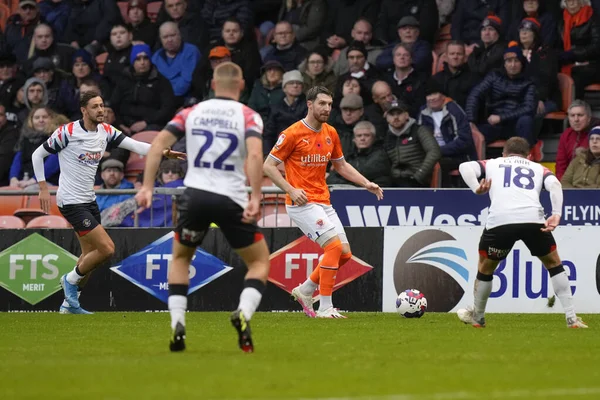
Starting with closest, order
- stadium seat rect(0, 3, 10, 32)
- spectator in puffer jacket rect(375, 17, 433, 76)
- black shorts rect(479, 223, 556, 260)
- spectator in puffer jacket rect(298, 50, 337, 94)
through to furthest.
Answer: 1. black shorts rect(479, 223, 556, 260)
2. spectator in puffer jacket rect(298, 50, 337, 94)
3. spectator in puffer jacket rect(375, 17, 433, 76)
4. stadium seat rect(0, 3, 10, 32)

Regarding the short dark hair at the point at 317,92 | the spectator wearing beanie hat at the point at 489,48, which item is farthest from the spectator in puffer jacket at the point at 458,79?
the short dark hair at the point at 317,92

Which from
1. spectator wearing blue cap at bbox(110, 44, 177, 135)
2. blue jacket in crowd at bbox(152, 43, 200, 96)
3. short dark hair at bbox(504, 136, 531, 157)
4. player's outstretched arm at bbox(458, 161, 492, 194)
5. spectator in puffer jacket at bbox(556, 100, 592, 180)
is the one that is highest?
blue jacket in crowd at bbox(152, 43, 200, 96)

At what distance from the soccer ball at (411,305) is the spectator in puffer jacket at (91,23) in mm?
11286

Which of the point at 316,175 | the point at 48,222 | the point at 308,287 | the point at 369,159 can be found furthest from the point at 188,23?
the point at 308,287

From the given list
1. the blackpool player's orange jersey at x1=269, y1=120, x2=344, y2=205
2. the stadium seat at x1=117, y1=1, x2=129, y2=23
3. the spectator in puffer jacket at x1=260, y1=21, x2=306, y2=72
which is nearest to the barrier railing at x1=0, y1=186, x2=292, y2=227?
the blackpool player's orange jersey at x1=269, y1=120, x2=344, y2=205

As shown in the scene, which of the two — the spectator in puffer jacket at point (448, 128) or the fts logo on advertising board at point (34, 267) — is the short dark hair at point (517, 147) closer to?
the spectator in puffer jacket at point (448, 128)

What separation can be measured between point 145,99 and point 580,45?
773 cm

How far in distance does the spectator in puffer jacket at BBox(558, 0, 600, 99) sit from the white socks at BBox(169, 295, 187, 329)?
38.6ft

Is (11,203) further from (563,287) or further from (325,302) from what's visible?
(563,287)

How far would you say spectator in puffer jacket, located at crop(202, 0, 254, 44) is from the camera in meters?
21.7

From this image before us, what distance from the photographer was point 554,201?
11.6 meters

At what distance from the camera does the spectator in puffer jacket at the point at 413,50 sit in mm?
19828

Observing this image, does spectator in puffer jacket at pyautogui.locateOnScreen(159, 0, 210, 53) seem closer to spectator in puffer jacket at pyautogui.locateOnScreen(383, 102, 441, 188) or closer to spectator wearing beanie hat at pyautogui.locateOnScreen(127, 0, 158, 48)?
spectator wearing beanie hat at pyautogui.locateOnScreen(127, 0, 158, 48)

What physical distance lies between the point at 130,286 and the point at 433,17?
7797 millimetres
